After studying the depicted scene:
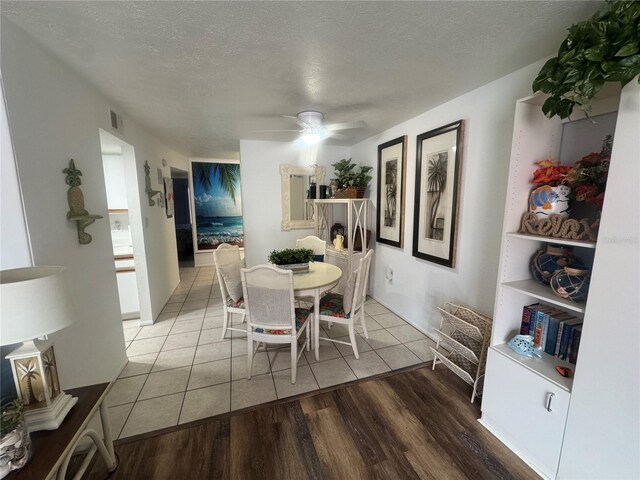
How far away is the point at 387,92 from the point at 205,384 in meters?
2.75

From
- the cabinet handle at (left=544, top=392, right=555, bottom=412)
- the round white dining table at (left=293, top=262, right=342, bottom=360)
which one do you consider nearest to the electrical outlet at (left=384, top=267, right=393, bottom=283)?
the round white dining table at (left=293, top=262, right=342, bottom=360)

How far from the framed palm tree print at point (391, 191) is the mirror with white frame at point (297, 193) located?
100cm

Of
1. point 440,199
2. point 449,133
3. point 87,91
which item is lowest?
point 440,199

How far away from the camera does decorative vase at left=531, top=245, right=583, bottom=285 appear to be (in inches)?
55.3

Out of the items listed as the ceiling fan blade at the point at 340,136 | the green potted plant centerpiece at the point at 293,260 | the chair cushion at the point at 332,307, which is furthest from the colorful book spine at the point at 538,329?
the ceiling fan blade at the point at 340,136

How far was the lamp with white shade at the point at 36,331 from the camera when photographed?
912 millimetres

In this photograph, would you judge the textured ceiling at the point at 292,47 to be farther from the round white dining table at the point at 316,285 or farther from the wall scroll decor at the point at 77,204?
the round white dining table at the point at 316,285

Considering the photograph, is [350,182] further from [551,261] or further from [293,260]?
[551,261]

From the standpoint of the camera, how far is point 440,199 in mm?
2432

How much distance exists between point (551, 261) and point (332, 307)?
1.63m

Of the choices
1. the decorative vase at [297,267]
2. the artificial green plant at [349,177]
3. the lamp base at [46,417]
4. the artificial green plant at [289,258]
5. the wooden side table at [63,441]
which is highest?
the artificial green plant at [349,177]

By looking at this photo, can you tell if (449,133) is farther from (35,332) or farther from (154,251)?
(154,251)

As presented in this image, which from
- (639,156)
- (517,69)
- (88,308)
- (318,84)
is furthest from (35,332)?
(517,69)

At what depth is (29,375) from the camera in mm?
1038
